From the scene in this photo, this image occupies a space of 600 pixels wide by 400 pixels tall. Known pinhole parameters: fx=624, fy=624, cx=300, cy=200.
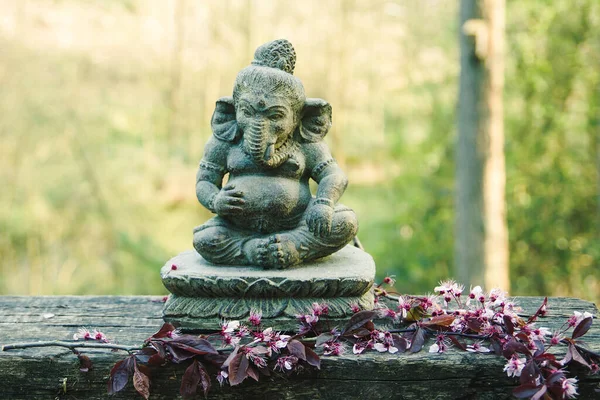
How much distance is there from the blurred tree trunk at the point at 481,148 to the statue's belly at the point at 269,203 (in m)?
2.48

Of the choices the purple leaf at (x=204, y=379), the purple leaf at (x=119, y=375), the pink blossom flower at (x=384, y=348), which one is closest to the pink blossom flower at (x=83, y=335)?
the purple leaf at (x=119, y=375)

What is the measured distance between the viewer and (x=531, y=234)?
5734mm

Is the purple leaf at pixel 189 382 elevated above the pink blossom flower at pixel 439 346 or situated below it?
below

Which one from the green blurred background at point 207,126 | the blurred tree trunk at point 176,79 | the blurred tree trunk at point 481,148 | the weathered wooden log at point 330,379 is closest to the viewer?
the weathered wooden log at point 330,379

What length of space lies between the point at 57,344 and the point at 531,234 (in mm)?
4596

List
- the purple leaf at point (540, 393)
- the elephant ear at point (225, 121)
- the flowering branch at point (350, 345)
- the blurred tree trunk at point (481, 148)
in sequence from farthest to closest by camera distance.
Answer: the blurred tree trunk at point (481, 148)
the elephant ear at point (225, 121)
the flowering branch at point (350, 345)
the purple leaf at point (540, 393)

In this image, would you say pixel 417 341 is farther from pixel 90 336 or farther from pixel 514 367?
pixel 90 336

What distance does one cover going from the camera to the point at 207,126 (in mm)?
7297

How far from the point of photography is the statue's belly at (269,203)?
8.51 ft

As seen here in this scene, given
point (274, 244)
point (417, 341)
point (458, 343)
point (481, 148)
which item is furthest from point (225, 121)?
point (481, 148)

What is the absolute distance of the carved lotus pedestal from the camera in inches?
94.7

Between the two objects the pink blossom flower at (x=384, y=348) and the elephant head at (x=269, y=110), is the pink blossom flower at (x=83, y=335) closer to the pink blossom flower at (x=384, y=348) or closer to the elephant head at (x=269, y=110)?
the elephant head at (x=269, y=110)

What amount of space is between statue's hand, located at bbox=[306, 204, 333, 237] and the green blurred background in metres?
3.65

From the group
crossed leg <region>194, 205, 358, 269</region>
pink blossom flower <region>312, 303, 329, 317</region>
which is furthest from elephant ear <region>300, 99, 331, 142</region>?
pink blossom flower <region>312, 303, 329, 317</region>
